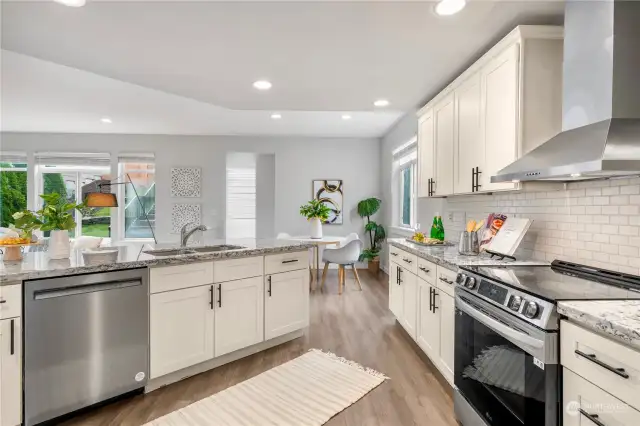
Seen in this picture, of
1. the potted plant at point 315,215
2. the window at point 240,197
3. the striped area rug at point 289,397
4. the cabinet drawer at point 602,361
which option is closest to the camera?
the cabinet drawer at point 602,361

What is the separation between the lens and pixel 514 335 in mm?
1511

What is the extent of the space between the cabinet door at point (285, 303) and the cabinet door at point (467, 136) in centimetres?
162

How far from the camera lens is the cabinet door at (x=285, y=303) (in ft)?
10.2

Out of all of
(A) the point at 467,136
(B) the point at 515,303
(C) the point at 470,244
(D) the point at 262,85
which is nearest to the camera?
(B) the point at 515,303

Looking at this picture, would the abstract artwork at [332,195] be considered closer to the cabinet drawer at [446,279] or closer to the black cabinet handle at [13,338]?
the cabinet drawer at [446,279]

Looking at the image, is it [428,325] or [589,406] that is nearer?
[589,406]

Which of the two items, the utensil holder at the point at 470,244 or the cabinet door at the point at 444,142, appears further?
the cabinet door at the point at 444,142

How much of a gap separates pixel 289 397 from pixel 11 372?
1.52 m

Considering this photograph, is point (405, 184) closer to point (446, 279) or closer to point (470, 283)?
point (446, 279)

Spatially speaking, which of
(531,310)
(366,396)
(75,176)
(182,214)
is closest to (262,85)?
→ (366,396)

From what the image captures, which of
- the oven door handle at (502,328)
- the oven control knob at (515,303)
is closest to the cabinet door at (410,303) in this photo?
the oven door handle at (502,328)

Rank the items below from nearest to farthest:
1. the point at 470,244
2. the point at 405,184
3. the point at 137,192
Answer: the point at 470,244 < the point at 405,184 < the point at 137,192

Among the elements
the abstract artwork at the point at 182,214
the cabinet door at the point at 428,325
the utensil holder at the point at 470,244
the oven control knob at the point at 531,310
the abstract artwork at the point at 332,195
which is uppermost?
the abstract artwork at the point at 332,195

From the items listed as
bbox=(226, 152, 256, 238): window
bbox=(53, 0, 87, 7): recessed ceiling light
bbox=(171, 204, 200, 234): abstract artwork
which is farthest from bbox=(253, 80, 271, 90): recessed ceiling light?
bbox=(171, 204, 200, 234): abstract artwork
